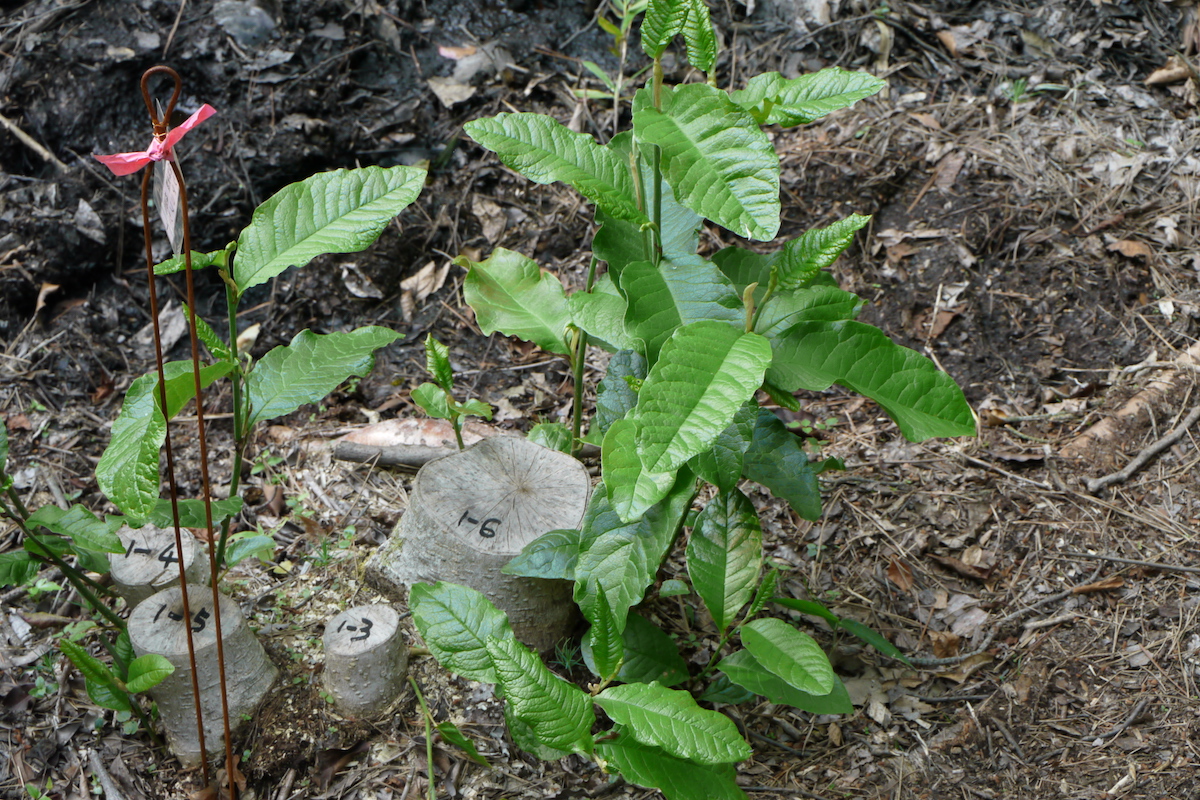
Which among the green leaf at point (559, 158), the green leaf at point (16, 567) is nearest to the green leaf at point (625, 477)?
the green leaf at point (559, 158)

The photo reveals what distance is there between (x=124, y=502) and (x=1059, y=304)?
2788 mm

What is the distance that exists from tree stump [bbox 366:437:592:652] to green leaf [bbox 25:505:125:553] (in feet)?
2.03

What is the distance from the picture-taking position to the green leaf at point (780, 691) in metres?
1.80

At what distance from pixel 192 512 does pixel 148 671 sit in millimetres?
307

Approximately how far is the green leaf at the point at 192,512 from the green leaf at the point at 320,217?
0.44 meters

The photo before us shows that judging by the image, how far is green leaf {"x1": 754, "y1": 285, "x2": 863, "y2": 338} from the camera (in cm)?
159

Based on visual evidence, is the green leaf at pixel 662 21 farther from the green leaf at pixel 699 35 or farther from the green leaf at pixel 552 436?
the green leaf at pixel 552 436

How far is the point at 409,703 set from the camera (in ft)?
6.46

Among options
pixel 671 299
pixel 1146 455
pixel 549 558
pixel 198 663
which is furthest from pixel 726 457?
pixel 1146 455

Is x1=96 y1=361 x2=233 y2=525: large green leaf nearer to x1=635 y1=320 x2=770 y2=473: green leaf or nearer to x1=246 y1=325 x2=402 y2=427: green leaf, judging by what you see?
x1=246 y1=325 x2=402 y2=427: green leaf

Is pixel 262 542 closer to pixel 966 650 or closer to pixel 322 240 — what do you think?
pixel 322 240

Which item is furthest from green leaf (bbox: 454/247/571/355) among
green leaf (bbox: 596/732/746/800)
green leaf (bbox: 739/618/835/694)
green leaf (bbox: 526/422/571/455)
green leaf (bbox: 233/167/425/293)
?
green leaf (bbox: 596/732/746/800)

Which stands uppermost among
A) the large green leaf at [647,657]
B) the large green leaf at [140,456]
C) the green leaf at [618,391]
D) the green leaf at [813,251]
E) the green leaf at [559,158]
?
the green leaf at [559,158]

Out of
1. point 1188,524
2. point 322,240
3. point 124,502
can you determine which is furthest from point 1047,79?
point 124,502
